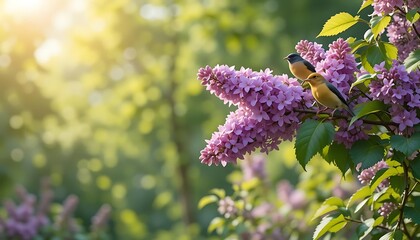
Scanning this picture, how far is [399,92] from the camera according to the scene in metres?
3.00

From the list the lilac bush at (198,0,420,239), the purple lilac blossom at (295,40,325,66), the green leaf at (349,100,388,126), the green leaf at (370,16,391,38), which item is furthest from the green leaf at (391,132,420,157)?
the purple lilac blossom at (295,40,325,66)

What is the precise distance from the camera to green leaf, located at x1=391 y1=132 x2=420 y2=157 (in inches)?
115

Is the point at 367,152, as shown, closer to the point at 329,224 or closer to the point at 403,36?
the point at 329,224

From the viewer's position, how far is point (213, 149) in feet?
10.2

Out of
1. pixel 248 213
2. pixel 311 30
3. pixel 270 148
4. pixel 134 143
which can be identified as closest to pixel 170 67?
pixel 134 143

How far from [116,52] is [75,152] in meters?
3.78

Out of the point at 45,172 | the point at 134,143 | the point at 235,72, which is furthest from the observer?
the point at 45,172

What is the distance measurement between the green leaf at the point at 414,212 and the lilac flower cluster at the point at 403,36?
0.72 metres

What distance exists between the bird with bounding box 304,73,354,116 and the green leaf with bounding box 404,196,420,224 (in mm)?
664

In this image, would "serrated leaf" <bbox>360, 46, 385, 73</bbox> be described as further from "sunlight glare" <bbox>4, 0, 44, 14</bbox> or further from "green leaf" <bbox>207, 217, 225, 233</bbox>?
"sunlight glare" <bbox>4, 0, 44, 14</bbox>

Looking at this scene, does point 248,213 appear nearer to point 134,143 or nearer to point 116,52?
point 116,52

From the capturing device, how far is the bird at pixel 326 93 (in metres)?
2.94

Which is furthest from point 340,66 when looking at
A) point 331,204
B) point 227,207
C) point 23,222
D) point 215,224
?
point 23,222

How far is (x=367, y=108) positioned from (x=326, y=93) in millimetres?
175
